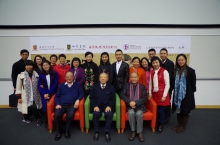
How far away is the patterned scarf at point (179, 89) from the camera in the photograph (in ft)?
8.25

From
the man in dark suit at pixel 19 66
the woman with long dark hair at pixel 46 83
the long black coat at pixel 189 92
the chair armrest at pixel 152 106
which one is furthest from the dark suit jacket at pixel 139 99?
the man in dark suit at pixel 19 66

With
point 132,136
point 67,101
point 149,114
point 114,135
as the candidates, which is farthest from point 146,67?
point 67,101

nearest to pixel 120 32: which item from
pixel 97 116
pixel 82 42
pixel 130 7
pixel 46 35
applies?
pixel 130 7

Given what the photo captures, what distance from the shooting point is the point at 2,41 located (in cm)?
357

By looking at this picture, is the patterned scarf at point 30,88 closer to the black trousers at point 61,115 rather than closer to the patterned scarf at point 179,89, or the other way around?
the black trousers at point 61,115

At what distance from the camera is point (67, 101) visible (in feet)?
8.71

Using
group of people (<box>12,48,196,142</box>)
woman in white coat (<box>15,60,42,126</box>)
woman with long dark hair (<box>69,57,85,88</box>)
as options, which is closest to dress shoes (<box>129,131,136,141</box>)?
group of people (<box>12,48,196,142</box>)

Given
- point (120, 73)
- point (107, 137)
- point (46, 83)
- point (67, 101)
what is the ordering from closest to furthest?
point (107, 137) → point (67, 101) → point (46, 83) → point (120, 73)

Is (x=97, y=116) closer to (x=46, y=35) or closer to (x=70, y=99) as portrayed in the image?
(x=70, y=99)

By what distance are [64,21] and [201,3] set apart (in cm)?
332

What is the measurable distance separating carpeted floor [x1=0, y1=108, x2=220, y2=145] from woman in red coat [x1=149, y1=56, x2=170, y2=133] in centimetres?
28

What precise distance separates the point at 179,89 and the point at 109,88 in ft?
4.15

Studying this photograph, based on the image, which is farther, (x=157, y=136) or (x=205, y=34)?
(x=205, y=34)

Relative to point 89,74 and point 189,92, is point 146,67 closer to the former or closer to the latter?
point 189,92
